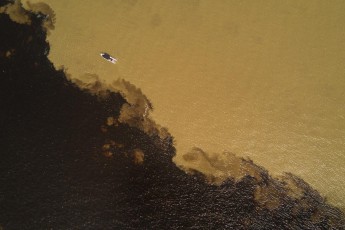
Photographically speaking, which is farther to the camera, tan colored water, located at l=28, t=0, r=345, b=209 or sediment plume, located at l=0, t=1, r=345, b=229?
tan colored water, located at l=28, t=0, r=345, b=209

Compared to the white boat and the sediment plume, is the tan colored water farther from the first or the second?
the sediment plume

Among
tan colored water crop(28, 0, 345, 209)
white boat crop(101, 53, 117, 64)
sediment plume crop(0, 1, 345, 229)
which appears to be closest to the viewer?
sediment plume crop(0, 1, 345, 229)

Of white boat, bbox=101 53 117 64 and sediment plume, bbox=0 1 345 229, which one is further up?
white boat, bbox=101 53 117 64

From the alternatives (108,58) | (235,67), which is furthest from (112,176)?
(235,67)

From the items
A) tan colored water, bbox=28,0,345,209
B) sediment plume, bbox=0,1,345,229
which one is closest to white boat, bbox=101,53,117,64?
tan colored water, bbox=28,0,345,209

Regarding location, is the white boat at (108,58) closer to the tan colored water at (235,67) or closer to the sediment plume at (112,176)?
the tan colored water at (235,67)

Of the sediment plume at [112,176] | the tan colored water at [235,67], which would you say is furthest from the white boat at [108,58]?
the sediment plume at [112,176]

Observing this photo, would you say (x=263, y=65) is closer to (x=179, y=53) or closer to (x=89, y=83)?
(x=179, y=53)
